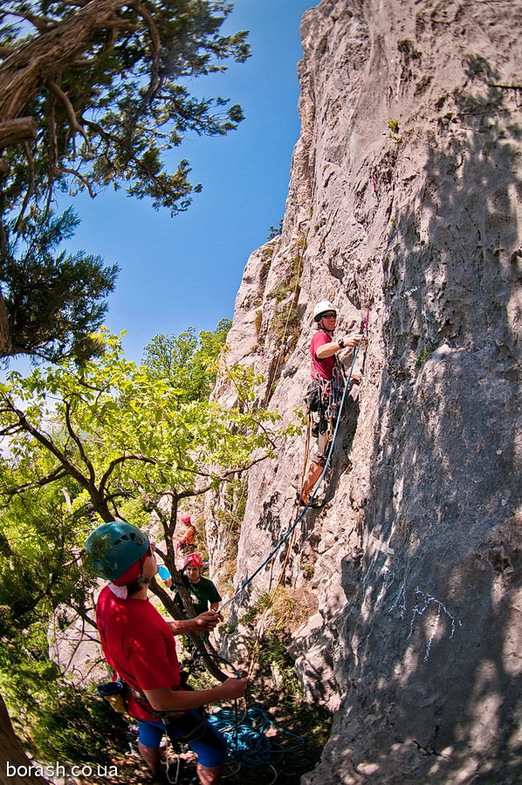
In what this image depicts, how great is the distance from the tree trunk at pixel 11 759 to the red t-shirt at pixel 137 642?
0.51m

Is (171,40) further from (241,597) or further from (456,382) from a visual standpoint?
(241,597)

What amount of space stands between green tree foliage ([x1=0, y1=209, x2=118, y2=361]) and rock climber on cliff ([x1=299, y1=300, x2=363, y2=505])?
129 inches

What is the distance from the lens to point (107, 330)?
16.0ft

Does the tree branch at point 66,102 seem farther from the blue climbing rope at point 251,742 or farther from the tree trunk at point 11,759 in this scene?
the blue climbing rope at point 251,742

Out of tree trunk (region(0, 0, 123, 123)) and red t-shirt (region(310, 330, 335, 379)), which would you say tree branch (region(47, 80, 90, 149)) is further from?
red t-shirt (region(310, 330, 335, 379))

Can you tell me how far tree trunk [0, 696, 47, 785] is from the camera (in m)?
1.89

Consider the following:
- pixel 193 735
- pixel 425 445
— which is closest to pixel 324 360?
pixel 425 445

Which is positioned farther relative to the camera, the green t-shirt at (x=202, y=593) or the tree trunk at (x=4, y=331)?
the green t-shirt at (x=202, y=593)

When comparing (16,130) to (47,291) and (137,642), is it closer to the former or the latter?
(47,291)

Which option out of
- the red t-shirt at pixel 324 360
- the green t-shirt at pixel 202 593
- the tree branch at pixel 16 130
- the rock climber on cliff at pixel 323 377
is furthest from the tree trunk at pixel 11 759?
the red t-shirt at pixel 324 360

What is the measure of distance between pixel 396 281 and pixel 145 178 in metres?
2.84

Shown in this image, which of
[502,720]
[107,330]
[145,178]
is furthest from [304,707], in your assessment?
[145,178]

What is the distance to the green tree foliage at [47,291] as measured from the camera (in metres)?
3.74

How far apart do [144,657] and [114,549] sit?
1.79ft
